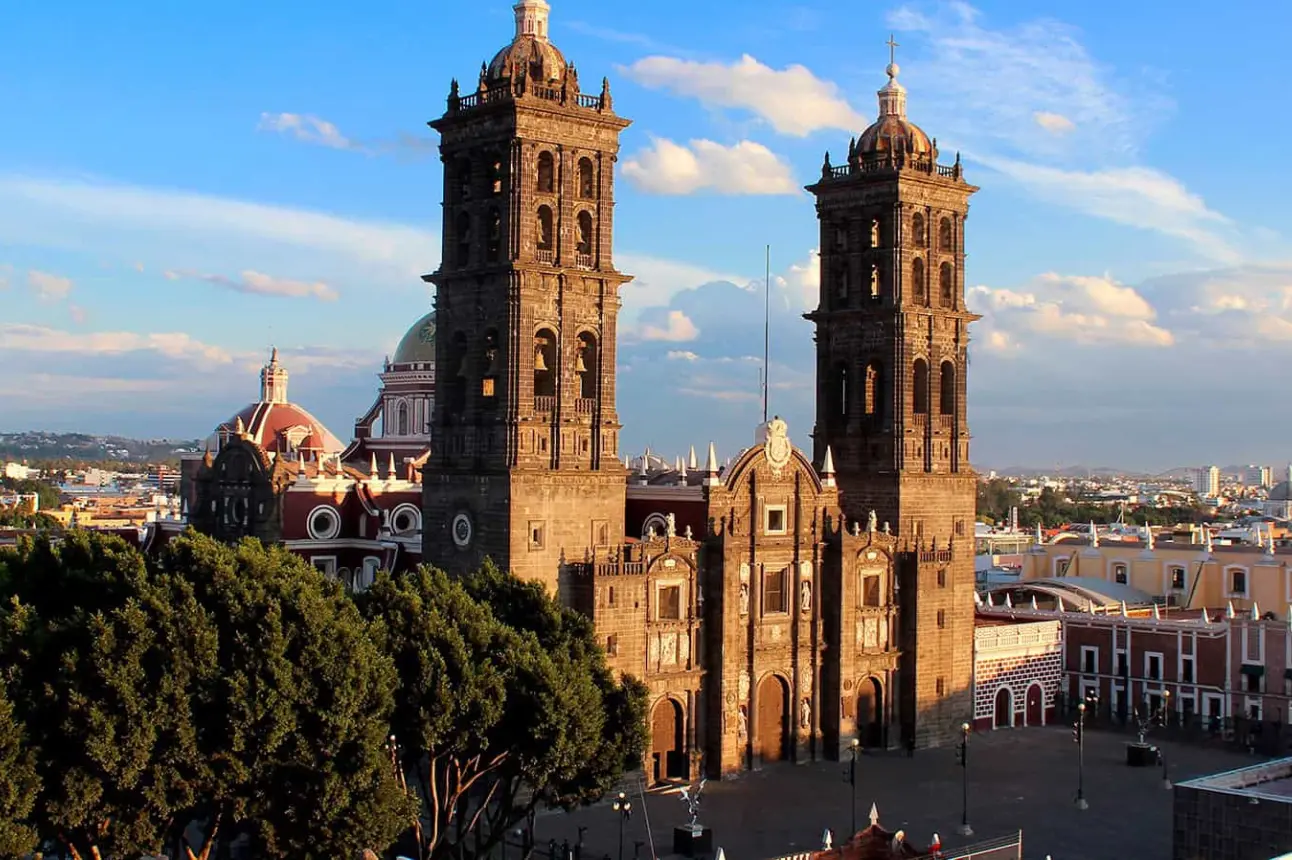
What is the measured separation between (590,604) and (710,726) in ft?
24.0

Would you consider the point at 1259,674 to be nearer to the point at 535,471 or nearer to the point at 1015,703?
the point at 1015,703

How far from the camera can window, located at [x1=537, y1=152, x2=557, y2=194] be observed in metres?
50.3

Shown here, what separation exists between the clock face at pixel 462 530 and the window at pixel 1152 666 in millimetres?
33048

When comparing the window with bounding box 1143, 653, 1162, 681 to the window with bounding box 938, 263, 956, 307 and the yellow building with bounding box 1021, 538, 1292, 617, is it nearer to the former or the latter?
the yellow building with bounding box 1021, 538, 1292, 617

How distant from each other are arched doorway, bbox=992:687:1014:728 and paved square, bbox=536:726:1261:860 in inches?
151

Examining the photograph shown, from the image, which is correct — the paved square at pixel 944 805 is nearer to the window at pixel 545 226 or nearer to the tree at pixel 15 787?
the tree at pixel 15 787

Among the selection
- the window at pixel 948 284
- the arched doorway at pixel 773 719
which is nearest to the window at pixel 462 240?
the arched doorway at pixel 773 719

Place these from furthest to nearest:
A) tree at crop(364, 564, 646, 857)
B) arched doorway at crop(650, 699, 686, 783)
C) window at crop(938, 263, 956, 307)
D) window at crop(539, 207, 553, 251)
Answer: window at crop(938, 263, 956, 307), arched doorway at crop(650, 699, 686, 783), window at crop(539, 207, 553, 251), tree at crop(364, 564, 646, 857)

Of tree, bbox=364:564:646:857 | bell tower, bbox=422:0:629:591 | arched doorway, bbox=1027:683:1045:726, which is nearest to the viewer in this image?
tree, bbox=364:564:646:857

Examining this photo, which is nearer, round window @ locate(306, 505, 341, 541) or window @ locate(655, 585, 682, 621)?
window @ locate(655, 585, 682, 621)

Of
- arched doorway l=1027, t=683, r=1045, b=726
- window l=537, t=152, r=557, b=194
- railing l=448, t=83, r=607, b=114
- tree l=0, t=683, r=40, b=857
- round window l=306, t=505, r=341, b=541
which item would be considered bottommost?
arched doorway l=1027, t=683, r=1045, b=726

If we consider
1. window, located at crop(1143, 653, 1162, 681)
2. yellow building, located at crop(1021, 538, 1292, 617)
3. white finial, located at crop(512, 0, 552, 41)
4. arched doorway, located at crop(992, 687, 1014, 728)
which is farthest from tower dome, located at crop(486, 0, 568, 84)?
yellow building, located at crop(1021, 538, 1292, 617)

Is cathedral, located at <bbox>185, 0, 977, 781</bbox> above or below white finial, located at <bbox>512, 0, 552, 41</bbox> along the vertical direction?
below

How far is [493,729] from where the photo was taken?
3744 centimetres
